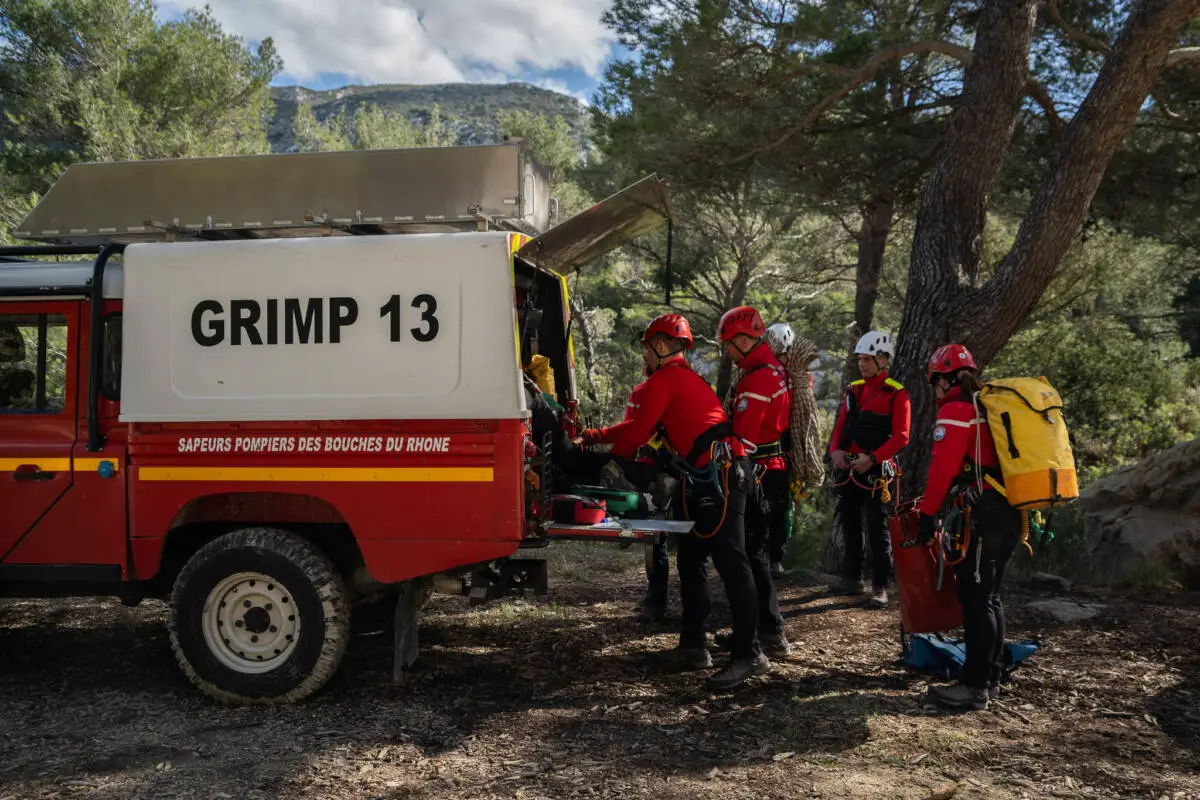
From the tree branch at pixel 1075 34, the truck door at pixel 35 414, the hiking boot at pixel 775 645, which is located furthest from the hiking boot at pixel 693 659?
the tree branch at pixel 1075 34

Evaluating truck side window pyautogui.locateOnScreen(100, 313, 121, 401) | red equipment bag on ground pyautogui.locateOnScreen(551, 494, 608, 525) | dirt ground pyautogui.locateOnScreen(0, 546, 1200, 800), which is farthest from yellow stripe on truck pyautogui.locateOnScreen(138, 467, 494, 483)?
dirt ground pyautogui.locateOnScreen(0, 546, 1200, 800)

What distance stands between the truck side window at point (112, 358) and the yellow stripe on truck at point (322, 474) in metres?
0.42

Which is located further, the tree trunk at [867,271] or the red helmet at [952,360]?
the tree trunk at [867,271]

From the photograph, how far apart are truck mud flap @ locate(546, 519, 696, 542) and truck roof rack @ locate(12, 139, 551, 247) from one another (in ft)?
5.04

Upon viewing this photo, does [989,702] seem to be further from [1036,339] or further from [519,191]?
[1036,339]

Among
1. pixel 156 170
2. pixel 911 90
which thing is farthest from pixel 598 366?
pixel 156 170

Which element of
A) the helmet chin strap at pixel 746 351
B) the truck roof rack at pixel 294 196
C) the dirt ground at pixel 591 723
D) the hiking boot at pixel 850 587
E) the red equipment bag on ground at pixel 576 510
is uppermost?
the truck roof rack at pixel 294 196

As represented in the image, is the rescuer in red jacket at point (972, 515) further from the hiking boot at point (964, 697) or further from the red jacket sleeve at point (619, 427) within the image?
the red jacket sleeve at point (619, 427)

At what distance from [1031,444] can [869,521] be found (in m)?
2.43

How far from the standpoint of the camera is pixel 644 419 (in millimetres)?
4816

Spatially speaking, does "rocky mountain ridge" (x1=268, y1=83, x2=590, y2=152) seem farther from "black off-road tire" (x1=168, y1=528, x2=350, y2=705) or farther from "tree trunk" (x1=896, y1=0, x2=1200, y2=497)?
"black off-road tire" (x1=168, y1=528, x2=350, y2=705)

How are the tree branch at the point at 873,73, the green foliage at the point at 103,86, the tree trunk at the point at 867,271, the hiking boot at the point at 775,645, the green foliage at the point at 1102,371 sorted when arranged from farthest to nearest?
1. the green foliage at the point at 103,86
2. the green foliage at the point at 1102,371
3. the tree trunk at the point at 867,271
4. the tree branch at the point at 873,73
5. the hiking boot at the point at 775,645

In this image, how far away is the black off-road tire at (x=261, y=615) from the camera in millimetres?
4414

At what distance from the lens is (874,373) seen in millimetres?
6551
